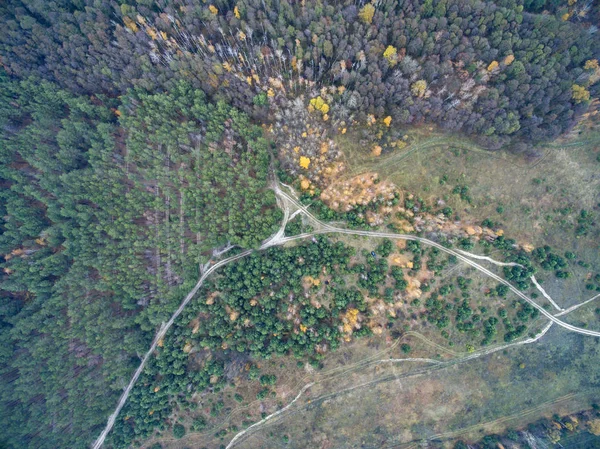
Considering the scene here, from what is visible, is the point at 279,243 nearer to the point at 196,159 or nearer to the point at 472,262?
the point at 196,159

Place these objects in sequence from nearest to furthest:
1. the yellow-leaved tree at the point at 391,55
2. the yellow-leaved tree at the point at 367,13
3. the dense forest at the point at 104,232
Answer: the yellow-leaved tree at the point at 367,13 < the yellow-leaved tree at the point at 391,55 < the dense forest at the point at 104,232

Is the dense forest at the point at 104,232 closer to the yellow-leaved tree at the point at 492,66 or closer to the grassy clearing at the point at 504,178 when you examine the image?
the grassy clearing at the point at 504,178

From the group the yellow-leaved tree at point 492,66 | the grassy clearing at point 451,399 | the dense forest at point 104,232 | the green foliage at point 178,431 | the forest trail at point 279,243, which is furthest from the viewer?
the dense forest at point 104,232

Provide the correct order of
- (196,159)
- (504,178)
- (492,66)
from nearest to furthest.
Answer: (492,66) < (504,178) < (196,159)

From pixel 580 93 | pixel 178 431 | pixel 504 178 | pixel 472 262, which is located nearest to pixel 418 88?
pixel 504 178

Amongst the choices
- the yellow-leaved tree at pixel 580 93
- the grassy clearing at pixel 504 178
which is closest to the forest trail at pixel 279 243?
the grassy clearing at pixel 504 178

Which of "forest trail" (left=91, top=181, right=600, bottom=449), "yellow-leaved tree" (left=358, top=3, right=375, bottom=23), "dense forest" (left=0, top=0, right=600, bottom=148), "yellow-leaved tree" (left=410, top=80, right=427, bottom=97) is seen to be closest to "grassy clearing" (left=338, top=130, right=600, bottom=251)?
"dense forest" (left=0, top=0, right=600, bottom=148)

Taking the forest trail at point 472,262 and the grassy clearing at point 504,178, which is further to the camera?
the forest trail at point 472,262
